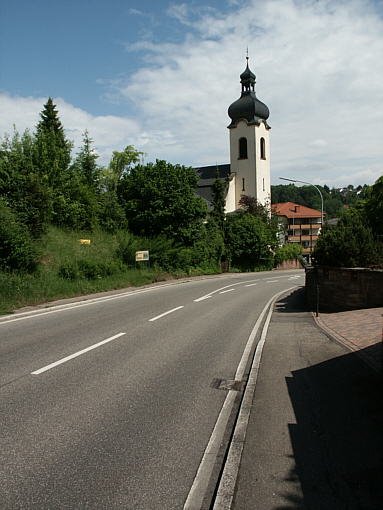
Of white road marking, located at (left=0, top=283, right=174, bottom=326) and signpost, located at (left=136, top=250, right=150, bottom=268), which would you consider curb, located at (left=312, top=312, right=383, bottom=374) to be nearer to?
white road marking, located at (left=0, top=283, right=174, bottom=326)

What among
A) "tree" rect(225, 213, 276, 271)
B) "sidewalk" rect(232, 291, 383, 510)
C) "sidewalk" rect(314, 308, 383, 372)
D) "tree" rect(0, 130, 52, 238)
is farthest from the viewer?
"tree" rect(225, 213, 276, 271)

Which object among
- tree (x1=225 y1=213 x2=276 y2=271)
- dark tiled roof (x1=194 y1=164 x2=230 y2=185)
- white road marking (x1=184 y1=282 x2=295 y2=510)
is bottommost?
white road marking (x1=184 y1=282 x2=295 y2=510)

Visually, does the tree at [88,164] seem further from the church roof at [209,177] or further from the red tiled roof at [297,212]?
the red tiled roof at [297,212]

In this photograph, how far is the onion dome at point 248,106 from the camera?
206ft

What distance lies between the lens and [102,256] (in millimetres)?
27297

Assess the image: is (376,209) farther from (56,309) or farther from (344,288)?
(56,309)

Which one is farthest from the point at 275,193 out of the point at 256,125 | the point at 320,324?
the point at 320,324

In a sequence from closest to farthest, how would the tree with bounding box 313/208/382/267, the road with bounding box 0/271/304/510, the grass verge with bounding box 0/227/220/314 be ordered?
the road with bounding box 0/271/304/510 → the tree with bounding box 313/208/382/267 → the grass verge with bounding box 0/227/220/314

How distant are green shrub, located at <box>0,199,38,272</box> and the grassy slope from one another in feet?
1.86

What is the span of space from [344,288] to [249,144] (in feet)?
167

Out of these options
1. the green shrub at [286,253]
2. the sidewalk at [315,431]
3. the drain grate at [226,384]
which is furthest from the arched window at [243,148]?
the drain grate at [226,384]

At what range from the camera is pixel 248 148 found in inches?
2506

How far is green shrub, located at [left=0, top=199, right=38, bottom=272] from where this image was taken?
728 inches

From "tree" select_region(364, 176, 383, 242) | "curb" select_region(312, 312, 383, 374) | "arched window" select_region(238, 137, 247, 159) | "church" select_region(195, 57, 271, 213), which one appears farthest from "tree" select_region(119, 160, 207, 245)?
"arched window" select_region(238, 137, 247, 159)
